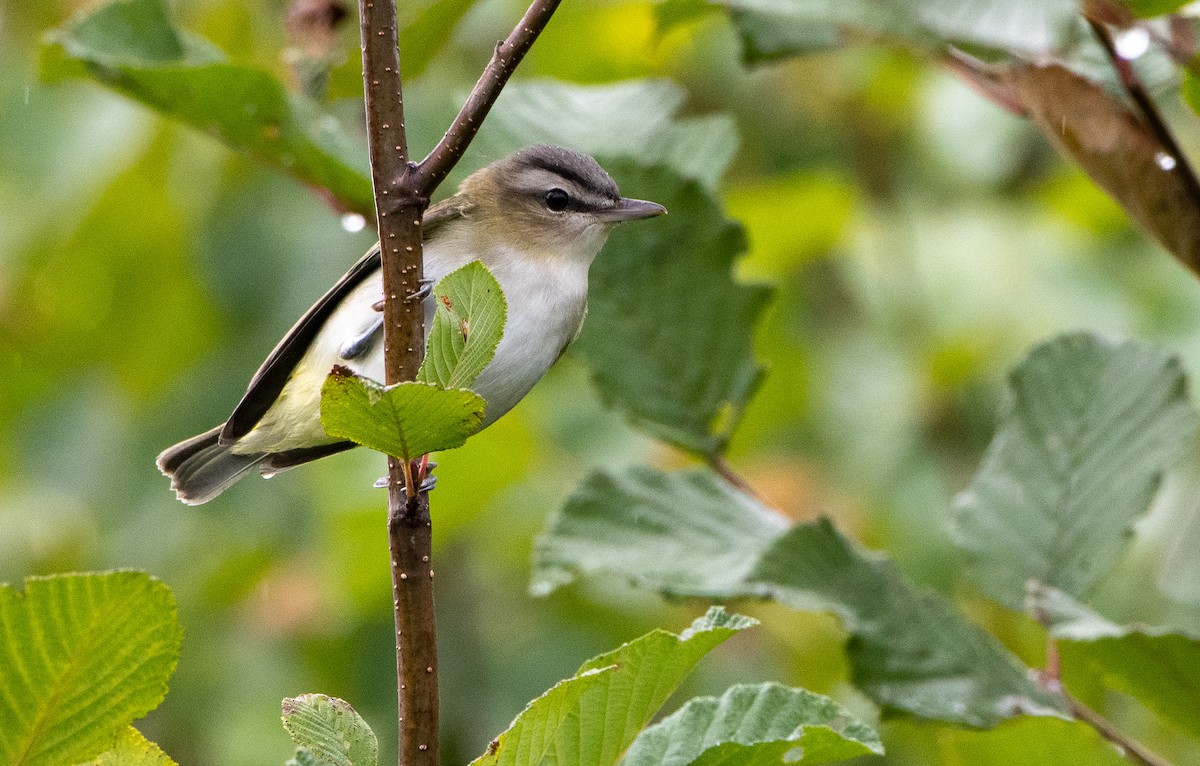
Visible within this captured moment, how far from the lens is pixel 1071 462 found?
220 centimetres

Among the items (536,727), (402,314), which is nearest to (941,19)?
(402,314)

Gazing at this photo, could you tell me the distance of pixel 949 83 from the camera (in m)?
3.82

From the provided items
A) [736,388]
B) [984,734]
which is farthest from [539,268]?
[984,734]

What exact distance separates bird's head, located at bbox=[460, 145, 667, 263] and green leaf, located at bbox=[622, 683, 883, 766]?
1.04 m

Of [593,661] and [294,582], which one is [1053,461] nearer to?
[593,661]

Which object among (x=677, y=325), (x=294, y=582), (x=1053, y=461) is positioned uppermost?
(x=677, y=325)

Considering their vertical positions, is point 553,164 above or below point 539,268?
above

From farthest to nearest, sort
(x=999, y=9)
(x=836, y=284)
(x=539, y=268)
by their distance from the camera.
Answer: (x=836, y=284), (x=539, y=268), (x=999, y=9)

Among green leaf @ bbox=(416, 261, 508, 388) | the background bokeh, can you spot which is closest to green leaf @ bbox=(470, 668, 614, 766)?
green leaf @ bbox=(416, 261, 508, 388)

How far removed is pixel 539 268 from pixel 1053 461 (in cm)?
89

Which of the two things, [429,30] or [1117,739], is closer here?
[1117,739]

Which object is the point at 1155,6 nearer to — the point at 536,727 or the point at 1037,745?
the point at 1037,745

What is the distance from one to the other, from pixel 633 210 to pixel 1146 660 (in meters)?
1.00

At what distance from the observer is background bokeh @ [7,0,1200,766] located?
356 centimetres
